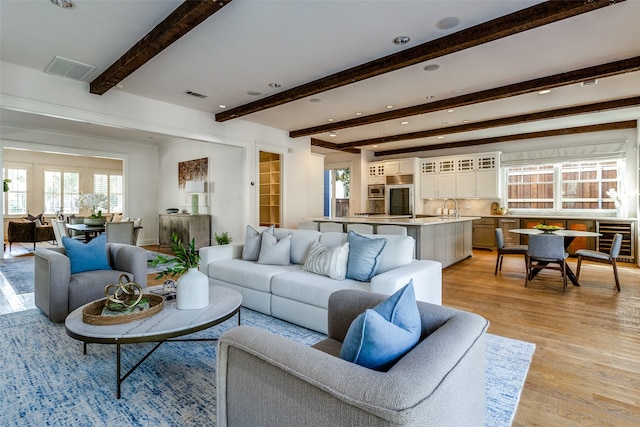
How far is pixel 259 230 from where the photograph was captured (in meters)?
4.11

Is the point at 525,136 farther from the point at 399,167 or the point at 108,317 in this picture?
the point at 108,317

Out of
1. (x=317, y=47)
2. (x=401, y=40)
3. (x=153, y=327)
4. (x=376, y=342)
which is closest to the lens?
(x=376, y=342)

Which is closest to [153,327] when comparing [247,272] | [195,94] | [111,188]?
[247,272]

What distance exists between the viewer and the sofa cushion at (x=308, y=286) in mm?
2719

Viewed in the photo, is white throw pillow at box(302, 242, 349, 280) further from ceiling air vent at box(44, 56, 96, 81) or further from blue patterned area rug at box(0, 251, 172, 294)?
ceiling air vent at box(44, 56, 96, 81)

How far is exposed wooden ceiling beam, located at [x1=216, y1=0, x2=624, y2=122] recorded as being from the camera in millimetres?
2428

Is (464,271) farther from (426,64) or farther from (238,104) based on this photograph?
(238,104)

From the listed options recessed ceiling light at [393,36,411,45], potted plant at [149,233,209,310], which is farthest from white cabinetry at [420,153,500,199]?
potted plant at [149,233,209,310]

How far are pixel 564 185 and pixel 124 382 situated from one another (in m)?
8.81

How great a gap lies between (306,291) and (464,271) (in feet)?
12.1

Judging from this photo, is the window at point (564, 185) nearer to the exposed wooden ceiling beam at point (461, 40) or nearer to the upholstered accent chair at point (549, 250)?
the upholstered accent chair at point (549, 250)

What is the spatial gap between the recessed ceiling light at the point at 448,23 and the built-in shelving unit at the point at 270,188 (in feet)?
16.0

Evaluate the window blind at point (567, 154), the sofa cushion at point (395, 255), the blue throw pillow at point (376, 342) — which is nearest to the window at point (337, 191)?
the window blind at point (567, 154)

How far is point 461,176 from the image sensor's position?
27.1ft
